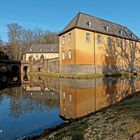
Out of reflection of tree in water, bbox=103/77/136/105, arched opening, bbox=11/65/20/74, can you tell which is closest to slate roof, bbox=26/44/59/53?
A: arched opening, bbox=11/65/20/74

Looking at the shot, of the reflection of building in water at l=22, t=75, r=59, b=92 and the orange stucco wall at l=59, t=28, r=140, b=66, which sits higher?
Answer: the orange stucco wall at l=59, t=28, r=140, b=66

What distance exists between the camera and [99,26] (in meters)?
42.7

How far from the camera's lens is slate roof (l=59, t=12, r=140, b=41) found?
127 ft

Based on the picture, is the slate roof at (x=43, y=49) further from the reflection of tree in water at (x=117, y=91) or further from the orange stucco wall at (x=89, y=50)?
the reflection of tree in water at (x=117, y=91)

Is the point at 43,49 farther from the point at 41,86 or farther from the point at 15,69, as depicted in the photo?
the point at 41,86

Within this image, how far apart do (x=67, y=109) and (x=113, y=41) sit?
109ft

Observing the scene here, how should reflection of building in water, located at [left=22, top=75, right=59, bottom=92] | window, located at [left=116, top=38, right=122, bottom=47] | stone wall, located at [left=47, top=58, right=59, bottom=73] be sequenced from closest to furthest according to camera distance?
1. reflection of building in water, located at [left=22, top=75, right=59, bottom=92]
2. window, located at [left=116, top=38, right=122, bottom=47]
3. stone wall, located at [left=47, top=58, right=59, bottom=73]

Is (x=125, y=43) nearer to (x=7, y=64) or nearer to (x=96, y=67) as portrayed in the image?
(x=96, y=67)

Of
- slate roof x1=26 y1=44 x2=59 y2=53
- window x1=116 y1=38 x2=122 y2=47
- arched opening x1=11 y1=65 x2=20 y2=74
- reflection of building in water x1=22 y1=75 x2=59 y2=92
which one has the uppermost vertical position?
slate roof x1=26 y1=44 x2=59 y2=53

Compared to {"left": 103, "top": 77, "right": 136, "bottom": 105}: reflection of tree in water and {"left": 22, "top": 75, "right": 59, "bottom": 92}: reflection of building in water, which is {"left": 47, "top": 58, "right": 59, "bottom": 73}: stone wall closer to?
{"left": 22, "top": 75, "right": 59, "bottom": 92}: reflection of building in water

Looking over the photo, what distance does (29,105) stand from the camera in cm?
1496

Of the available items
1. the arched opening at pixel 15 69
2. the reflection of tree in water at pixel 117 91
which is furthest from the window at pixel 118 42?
the arched opening at pixel 15 69

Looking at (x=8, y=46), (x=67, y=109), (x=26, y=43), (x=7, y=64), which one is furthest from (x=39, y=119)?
(x=26, y=43)

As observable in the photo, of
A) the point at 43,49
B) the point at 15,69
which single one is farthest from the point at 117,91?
the point at 43,49
